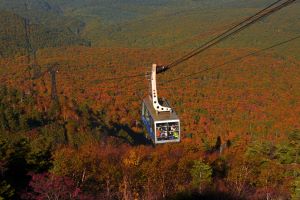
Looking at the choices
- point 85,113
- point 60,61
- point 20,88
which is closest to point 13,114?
point 85,113

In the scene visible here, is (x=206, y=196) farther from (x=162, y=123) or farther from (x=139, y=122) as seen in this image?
(x=139, y=122)

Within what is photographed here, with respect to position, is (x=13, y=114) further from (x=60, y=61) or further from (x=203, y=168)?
(x=60, y=61)

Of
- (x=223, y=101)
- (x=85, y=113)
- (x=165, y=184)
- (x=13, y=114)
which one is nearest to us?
(x=165, y=184)

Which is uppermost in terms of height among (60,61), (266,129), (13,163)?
(60,61)

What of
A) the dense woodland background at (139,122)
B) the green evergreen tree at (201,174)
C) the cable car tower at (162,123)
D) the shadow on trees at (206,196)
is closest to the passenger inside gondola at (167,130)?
the cable car tower at (162,123)

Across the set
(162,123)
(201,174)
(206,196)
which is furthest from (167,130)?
(201,174)

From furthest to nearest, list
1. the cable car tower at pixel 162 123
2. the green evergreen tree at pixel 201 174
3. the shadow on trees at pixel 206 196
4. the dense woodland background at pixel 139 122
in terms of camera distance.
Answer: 1. the green evergreen tree at pixel 201 174
2. the dense woodland background at pixel 139 122
3. the shadow on trees at pixel 206 196
4. the cable car tower at pixel 162 123

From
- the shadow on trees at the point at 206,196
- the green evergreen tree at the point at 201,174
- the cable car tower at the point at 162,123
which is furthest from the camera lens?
the green evergreen tree at the point at 201,174

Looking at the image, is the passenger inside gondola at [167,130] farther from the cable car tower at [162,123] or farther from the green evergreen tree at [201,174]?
the green evergreen tree at [201,174]

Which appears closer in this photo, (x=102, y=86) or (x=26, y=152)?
(x=26, y=152)
